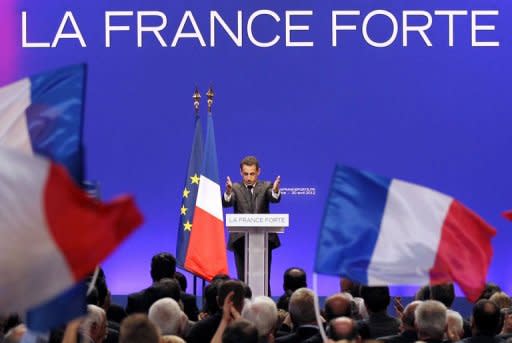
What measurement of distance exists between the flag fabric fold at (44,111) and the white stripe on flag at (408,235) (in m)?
1.25

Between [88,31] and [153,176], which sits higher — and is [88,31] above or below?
above

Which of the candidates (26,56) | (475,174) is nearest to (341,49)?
(475,174)

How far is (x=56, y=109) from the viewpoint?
441 centimetres

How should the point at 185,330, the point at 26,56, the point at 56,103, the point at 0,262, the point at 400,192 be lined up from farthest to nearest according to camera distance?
the point at 26,56 → the point at 185,330 → the point at 400,192 → the point at 56,103 → the point at 0,262

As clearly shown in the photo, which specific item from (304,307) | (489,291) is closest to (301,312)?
(304,307)

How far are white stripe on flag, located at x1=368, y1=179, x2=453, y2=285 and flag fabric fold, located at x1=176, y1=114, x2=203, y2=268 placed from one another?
5034 mm

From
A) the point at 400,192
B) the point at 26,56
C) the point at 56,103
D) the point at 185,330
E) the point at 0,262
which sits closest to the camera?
the point at 0,262

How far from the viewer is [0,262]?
12.2 ft

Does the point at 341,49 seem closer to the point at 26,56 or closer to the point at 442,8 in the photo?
the point at 442,8

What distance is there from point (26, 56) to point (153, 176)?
171cm

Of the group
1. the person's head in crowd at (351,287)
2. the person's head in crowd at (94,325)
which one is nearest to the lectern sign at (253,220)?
the person's head in crowd at (351,287)

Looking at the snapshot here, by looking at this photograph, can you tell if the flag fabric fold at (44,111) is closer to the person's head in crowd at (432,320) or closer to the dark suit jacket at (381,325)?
the person's head in crowd at (432,320)

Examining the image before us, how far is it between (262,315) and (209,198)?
14.5ft

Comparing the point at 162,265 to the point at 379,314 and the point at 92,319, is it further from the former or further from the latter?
the point at 92,319
